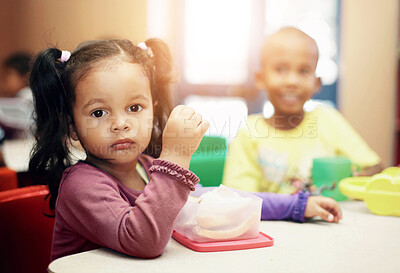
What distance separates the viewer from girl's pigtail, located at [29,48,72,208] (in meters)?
0.50

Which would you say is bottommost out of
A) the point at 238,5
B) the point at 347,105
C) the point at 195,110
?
the point at 347,105

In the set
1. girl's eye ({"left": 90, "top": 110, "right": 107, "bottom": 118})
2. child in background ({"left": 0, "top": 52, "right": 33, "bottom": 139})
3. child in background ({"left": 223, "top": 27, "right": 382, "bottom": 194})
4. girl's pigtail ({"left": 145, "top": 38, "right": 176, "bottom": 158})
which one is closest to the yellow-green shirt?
child in background ({"left": 223, "top": 27, "right": 382, "bottom": 194})

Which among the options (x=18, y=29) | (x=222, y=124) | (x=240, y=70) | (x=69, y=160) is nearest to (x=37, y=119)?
(x=69, y=160)

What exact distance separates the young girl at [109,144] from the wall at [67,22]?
2.0 inches

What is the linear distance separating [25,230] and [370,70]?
201 centimetres

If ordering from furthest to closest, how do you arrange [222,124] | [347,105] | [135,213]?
[347,105] → [222,124] → [135,213]

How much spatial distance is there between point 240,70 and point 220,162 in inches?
59.0

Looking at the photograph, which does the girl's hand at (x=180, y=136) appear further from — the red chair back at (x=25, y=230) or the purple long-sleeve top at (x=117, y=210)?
the red chair back at (x=25, y=230)

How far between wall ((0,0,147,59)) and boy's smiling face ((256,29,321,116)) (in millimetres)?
261

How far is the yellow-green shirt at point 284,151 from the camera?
77 centimetres

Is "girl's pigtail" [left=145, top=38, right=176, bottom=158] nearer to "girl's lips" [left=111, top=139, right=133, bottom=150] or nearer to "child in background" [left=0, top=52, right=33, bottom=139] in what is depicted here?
"girl's lips" [left=111, top=139, right=133, bottom=150]

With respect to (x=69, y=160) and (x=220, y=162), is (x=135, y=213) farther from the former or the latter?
(x=220, y=162)

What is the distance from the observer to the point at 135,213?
1.46 ft

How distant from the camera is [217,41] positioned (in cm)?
224
